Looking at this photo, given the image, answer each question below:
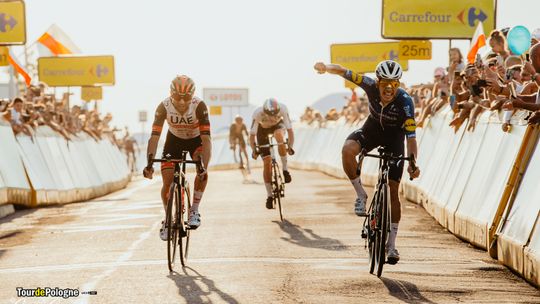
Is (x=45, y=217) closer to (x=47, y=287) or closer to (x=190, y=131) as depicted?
(x=190, y=131)

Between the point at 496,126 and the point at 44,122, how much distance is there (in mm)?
13287

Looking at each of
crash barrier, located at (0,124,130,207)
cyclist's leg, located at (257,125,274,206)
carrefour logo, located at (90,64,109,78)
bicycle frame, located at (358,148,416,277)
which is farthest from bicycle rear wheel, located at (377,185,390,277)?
carrefour logo, located at (90,64,109,78)

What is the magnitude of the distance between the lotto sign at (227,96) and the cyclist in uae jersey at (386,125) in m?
96.3

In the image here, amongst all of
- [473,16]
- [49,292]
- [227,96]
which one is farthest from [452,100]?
[227,96]

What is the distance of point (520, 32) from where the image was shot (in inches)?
575

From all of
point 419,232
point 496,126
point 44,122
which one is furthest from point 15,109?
point 496,126

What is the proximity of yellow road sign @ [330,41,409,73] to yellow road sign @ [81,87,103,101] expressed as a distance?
56.4 feet

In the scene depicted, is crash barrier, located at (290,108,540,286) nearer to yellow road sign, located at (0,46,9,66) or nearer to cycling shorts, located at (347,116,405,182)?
cycling shorts, located at (347,116,405,182)

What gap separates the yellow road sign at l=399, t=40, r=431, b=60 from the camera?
3256cm

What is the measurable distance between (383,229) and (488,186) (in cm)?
252

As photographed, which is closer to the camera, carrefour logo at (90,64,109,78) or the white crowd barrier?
the white crowd barrier

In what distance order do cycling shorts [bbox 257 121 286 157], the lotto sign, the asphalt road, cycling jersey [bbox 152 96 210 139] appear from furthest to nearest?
the lotto sign → cycling shorts [bbox 257 121 286 157] → cycling jersey [bbox 152 96 210 139] → the asphalt road

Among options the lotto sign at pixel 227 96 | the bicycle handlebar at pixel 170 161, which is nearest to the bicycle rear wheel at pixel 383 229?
the bicycle handlebar at pixel 170 161

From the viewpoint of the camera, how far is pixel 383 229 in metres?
10.6
